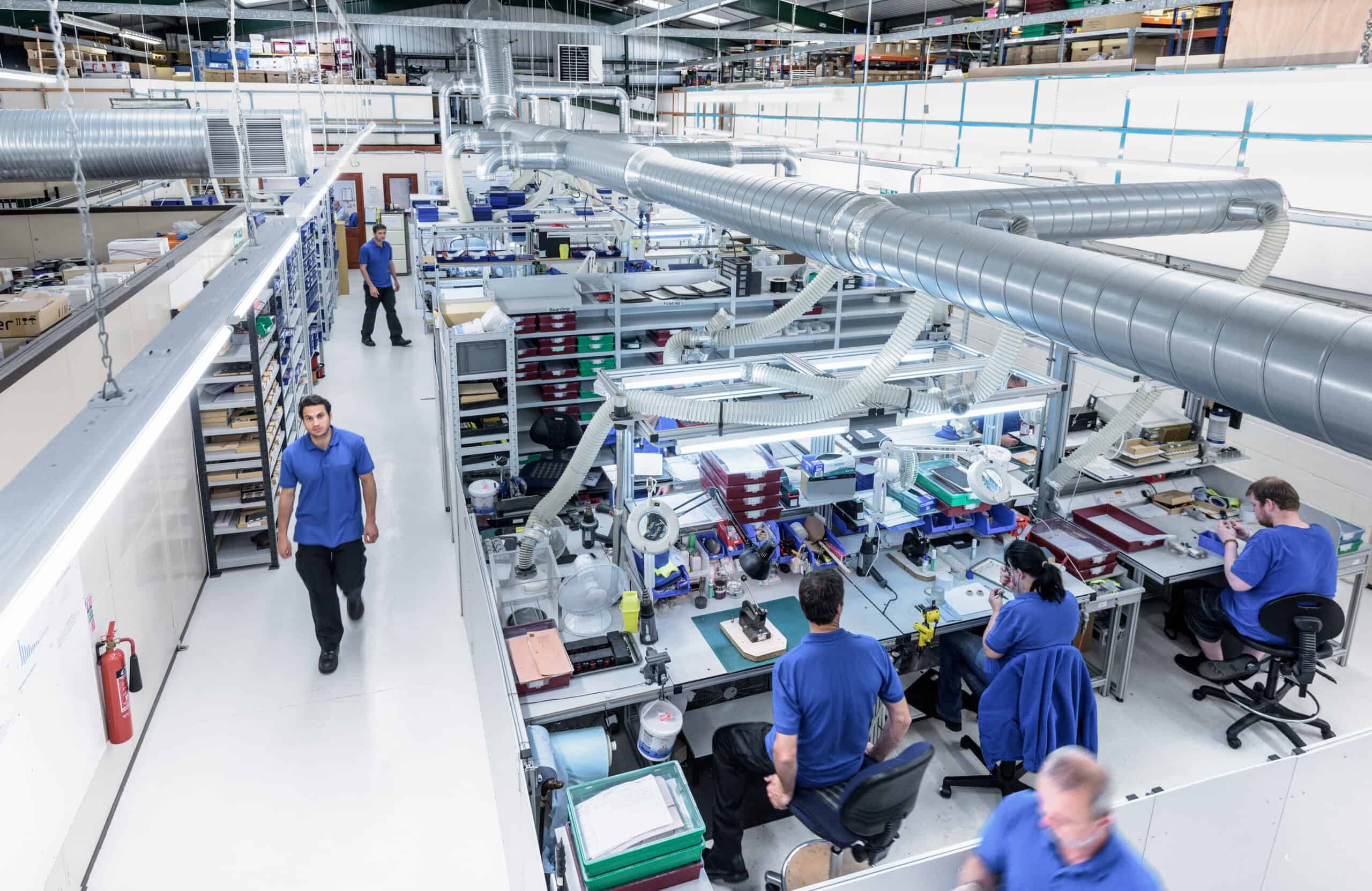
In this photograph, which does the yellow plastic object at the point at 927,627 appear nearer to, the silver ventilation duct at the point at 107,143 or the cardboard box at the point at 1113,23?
the silver ventilation duct at the point at 107,143

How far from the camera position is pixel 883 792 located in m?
3.36

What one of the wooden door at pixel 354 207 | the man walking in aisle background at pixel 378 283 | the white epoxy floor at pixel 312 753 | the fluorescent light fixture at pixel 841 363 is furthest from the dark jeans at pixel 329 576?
the wooden door at pixel 354 207

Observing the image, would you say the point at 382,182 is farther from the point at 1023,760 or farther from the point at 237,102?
the point at 1023,760

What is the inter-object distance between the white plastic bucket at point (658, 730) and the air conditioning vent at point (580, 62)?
1039cm

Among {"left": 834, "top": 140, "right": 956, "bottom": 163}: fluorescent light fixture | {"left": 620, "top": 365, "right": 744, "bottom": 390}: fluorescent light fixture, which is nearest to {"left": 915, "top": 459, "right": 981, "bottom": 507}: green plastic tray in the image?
{"left": 620, "top": 365, "right": 744, "bottom": 390}: fluorescent light fixture

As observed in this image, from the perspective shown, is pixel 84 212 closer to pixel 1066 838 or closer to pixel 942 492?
pixel 1066 838

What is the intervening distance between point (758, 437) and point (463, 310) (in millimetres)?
4104

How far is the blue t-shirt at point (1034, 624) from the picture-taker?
4.08 m

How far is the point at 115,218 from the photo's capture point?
868 centimetres

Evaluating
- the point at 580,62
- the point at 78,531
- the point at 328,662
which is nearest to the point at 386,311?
the point at 580,62

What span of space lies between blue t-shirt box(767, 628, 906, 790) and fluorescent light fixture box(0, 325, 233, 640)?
2333mm

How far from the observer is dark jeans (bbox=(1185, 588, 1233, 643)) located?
5426 millimetres

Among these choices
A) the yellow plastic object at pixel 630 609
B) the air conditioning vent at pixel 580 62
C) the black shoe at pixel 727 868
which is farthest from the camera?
the air conditioning vent at pixel 580 62

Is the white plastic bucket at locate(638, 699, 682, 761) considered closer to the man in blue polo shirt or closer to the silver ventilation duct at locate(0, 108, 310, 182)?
the man in blue polo shirt
